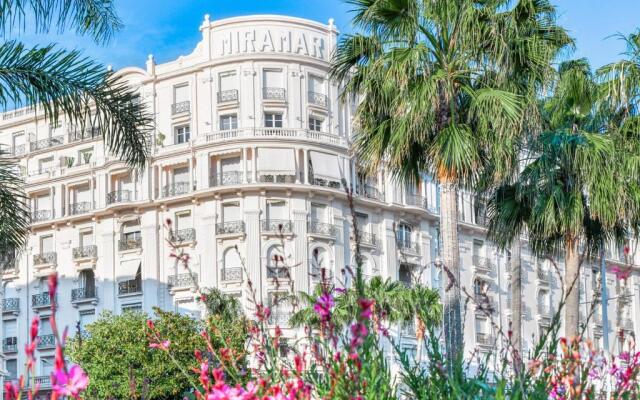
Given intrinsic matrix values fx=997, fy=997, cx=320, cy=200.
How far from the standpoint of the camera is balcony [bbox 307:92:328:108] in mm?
48312

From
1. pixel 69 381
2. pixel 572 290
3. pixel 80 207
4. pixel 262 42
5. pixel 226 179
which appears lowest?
pixel 69 381

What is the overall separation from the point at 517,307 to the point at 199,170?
81.9ft

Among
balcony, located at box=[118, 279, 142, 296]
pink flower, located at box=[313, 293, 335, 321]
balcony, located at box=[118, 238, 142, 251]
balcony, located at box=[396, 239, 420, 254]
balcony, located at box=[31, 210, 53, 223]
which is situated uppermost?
balcony, located at box=[31, 210, 53, 223]

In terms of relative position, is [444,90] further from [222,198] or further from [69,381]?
[222,198]

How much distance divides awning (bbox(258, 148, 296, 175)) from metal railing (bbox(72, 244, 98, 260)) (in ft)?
33.5

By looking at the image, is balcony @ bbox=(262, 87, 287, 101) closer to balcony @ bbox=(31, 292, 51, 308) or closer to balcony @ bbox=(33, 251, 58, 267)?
balcony @ bbox=(33, 251, 58, 267)

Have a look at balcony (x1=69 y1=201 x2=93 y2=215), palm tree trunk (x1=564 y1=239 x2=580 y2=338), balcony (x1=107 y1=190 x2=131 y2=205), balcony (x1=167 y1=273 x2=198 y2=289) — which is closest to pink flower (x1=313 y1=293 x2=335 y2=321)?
palm tree trunk (x1=564 y1=239 x2=580 y2=338)

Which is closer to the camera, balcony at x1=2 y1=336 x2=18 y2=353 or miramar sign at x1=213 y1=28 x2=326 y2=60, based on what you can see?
miramar sign at x1=213 y1=28 x2=326 y2=60

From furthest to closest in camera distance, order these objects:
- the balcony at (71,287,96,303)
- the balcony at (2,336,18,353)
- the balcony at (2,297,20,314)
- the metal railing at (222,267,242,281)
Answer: the balcony at (2,297,20,314), the balcony at (2,336,18,353), the balcony at (71,287,96,303), the metal railing at (222,267,242,281)

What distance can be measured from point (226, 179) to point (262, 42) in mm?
6778

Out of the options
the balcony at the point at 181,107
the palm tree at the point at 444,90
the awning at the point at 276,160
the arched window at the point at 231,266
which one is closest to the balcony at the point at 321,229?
the awning at the point at 276,160

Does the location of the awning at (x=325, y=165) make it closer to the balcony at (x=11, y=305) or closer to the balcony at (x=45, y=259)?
the balcony at (x=45, y=259)

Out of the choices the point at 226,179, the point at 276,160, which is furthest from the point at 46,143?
the point at 276,160

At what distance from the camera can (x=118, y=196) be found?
5000 cm
